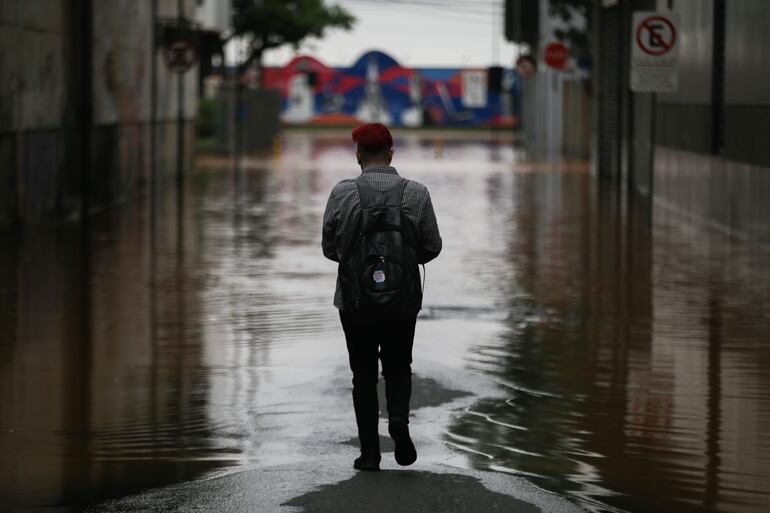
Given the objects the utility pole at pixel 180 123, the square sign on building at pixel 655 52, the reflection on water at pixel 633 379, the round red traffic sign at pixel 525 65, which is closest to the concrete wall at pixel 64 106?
the utility pole at pixel 180 123

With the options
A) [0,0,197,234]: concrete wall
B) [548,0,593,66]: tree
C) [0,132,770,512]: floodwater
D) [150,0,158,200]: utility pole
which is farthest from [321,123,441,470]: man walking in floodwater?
[548,0,593,66]: tree

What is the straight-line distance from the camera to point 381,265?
7086 mm

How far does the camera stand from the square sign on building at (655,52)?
21.1 m

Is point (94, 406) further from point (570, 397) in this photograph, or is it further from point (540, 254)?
point (540, 254)

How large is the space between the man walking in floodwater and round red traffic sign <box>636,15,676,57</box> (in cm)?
1426

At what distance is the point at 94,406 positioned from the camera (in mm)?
9297

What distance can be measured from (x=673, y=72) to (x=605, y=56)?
61.9ft

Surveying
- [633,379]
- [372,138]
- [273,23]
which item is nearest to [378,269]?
[372,138]

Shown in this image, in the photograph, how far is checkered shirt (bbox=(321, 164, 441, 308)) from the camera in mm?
7180

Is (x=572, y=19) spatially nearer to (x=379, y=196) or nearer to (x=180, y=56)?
(x=180, y=56)

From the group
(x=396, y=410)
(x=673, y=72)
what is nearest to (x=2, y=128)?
(x=673, y=72)

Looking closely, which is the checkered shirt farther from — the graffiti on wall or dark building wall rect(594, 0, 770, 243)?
the graffiti on wall

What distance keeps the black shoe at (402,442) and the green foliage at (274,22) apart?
61229 mm

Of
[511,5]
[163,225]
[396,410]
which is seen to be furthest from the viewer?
[511,5]
